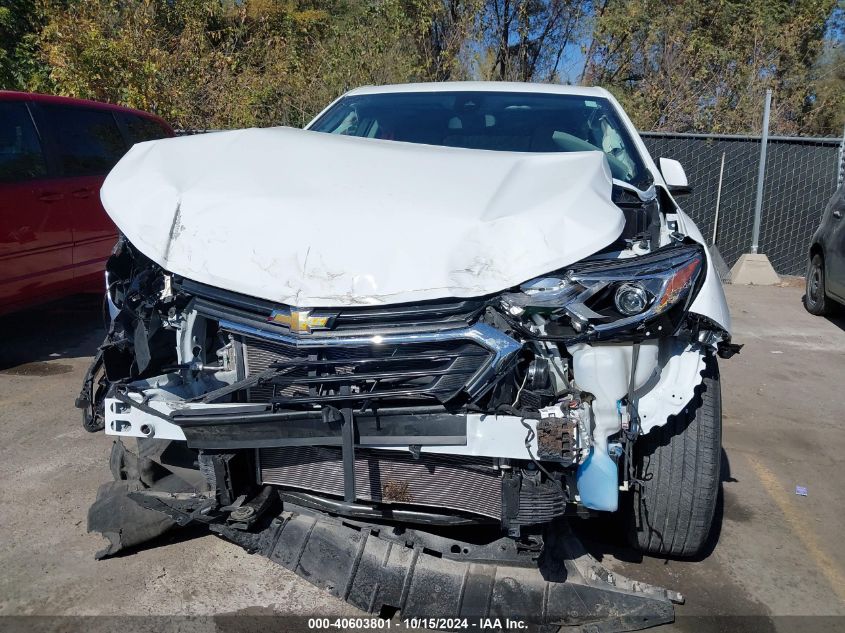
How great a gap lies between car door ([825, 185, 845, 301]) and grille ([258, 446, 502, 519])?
19.5 feet

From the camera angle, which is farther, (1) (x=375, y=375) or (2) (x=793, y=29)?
(2) (x=793, y=29)

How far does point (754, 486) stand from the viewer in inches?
155

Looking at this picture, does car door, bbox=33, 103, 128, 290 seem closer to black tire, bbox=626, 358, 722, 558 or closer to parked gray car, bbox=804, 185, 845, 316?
black tire, bbox=626, 358, 722, 558

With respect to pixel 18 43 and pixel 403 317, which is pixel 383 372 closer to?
pixel 403 317

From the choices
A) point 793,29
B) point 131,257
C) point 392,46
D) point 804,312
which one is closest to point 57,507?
point 131,257

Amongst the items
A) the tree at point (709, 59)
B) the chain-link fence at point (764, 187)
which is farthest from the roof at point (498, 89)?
the tree at point (709, 59)

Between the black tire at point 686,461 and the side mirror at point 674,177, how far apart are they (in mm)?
1073

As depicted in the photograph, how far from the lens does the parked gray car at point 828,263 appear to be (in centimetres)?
723

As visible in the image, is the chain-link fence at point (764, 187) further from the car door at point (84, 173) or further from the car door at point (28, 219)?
the car door at point (28, 219)

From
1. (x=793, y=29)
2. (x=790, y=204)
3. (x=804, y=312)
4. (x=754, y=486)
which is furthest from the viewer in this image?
(x=793, y=29)

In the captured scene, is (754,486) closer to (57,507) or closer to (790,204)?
(57,507)

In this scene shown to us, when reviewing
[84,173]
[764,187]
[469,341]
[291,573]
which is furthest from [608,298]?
[764,187]

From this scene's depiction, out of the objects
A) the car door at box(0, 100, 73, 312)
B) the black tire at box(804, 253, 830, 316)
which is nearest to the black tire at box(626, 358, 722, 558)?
the car door at box(0, 100, 73, 312)

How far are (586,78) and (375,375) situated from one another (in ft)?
41.2
